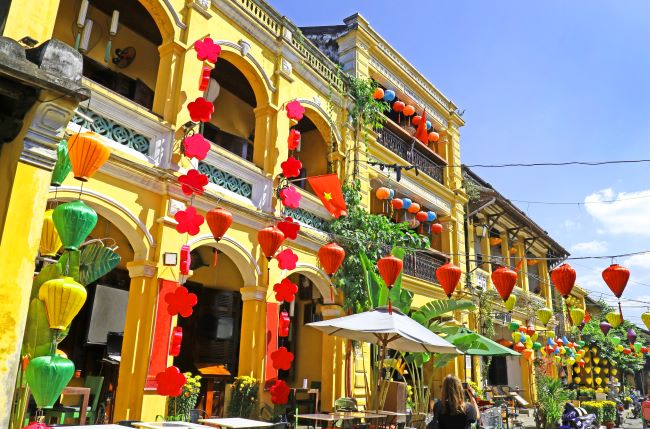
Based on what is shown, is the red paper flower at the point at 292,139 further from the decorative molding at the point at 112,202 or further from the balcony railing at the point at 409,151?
the balcony railing at the point at 409,151

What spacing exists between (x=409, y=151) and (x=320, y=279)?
5.68 metres

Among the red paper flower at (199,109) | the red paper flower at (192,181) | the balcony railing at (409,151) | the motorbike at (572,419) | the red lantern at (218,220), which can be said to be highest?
the balcony railing at (409,151)

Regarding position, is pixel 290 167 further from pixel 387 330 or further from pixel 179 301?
pixel 387 330

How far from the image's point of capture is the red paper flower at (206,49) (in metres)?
7.86

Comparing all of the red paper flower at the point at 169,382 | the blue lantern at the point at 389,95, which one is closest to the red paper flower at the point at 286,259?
the red paper flower at the point at 169,382

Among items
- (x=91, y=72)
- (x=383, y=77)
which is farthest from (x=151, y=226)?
(x=383, y=77)

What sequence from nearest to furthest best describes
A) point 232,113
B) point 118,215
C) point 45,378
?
point 45,378, point 118,215, point 232,113

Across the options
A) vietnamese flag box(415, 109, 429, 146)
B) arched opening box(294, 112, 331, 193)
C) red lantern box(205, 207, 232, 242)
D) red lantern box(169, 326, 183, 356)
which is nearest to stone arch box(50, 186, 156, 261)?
red lantern box(205, 207, 232, 242)

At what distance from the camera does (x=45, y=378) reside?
12.2 feet

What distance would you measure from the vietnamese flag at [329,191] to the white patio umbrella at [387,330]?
113 inches

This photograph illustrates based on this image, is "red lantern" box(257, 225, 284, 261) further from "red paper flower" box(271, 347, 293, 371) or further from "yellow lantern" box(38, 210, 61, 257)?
"yellow lantern" box(38, 210, 61, 257)

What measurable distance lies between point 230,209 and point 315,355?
435cm

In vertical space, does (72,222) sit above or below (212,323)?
above

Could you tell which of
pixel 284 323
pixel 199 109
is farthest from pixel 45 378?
pixel 284 323
